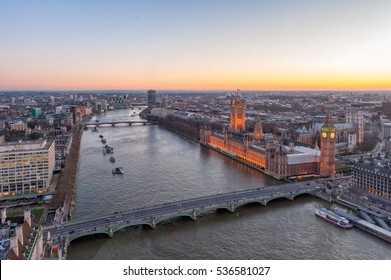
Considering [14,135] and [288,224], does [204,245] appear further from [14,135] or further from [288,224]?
[14,135]

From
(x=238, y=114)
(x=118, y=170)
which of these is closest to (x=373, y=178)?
(x=118, y=170)

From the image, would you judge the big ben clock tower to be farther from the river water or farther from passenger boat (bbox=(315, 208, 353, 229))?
passenger boat (bbox=(315, 208, 353, 229))

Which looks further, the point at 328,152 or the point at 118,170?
the point at 118,170

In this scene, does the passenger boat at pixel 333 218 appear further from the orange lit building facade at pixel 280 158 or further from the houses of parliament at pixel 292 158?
the orange lit building facade at pixel 280 158

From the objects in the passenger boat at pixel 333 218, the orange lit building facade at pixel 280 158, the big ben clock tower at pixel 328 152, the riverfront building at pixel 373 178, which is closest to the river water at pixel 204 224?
the passenger boat at pixel 333 218

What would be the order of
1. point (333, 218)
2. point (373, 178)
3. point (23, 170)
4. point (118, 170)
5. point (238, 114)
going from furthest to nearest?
1. point (238, 114)
2. point (118, 170)
3. point (23, 170)
4. point (373, 178)
5. point (333, 218)

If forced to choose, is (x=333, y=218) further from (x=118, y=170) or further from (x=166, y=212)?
(x=118, y=170)
